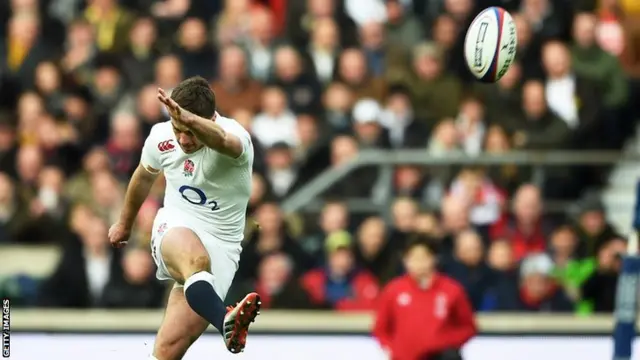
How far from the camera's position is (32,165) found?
15789mm

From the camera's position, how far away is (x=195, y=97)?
9.34m

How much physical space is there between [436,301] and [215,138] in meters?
3.02

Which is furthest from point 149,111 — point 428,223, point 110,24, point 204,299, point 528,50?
point 204,299

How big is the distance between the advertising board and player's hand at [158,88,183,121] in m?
3.78

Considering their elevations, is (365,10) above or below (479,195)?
above

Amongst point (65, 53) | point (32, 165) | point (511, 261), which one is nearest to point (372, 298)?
point (511, 261)

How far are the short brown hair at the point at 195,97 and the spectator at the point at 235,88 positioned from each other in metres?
6.44

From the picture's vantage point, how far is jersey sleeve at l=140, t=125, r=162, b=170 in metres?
9.83

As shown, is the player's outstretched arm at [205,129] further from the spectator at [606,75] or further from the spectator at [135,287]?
the spectator at [606,75]

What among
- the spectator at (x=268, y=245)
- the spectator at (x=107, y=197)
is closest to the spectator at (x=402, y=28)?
the spectator at (x=268, y=245)

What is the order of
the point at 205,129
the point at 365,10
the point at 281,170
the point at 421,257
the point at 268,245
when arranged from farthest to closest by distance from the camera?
the point at 365,10, the point at 281,170, the point at 268,245, the point at 421,257, the point at 205,129

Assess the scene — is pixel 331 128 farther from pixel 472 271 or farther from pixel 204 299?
pixel 204 299

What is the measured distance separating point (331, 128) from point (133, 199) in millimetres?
5817

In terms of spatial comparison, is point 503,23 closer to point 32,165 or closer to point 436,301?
point 436,301
